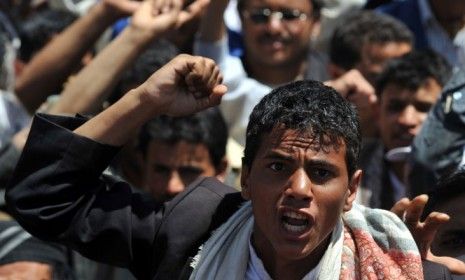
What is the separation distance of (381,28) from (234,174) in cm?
135

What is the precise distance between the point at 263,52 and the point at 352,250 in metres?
2.81

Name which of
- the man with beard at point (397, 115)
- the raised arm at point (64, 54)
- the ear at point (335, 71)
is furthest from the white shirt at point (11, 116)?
the man with beard at point (397, 115)

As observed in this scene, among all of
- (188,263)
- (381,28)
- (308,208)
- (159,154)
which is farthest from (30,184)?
(381,28)

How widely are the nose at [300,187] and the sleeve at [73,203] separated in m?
0.52

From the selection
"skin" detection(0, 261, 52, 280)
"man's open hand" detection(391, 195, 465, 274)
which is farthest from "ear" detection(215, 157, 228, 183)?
"man's open hand" detection(391, 195, 465, 274)

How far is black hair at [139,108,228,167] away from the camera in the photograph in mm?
5695

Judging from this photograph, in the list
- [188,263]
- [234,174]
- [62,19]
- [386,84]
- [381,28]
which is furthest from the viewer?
[62,19]

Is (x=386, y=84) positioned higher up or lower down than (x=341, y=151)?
lower down

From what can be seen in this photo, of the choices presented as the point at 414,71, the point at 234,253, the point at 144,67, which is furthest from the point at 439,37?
the point at 234,253

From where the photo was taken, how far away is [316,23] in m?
6.82

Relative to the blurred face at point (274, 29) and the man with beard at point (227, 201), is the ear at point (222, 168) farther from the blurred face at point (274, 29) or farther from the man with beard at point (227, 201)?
the man with beard at point (227, 201)

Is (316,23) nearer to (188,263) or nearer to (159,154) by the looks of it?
(159,154)

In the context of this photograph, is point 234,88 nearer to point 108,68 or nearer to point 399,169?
point 399,169

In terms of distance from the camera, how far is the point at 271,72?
663 centimetres
